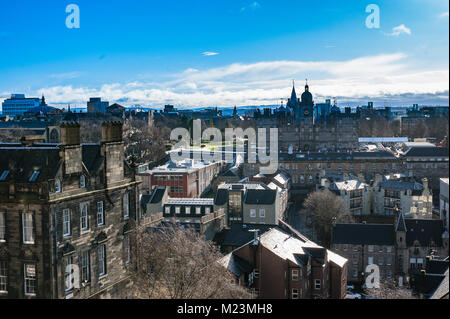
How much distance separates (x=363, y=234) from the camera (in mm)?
26859

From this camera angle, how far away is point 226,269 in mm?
16156

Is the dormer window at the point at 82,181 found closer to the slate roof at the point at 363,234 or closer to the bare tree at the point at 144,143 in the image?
the slate roof at the point at 363,234

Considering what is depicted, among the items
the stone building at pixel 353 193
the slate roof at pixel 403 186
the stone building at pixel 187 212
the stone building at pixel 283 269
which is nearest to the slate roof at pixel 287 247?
the stone building at pixel 283 269

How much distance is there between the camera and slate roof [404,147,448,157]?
139 feet

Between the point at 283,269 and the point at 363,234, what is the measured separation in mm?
10365

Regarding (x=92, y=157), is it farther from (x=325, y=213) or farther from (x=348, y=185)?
(x=348, y=185)

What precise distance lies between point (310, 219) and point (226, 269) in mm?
17781

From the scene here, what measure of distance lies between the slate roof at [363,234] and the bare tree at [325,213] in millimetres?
1699

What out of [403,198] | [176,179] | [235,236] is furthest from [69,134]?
[403,198]

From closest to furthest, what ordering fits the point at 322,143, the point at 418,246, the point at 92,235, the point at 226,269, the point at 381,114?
1. the point at 92,235
2. the point at 226,269
3. the point at 418,246
4. the point at 322,143
5. the point at 381,114

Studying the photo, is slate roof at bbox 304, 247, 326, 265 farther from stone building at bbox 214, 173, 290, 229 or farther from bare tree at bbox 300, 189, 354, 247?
bare tree at bbox 300, 189, 354, 247

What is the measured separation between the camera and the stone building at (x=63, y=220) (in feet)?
36.6
